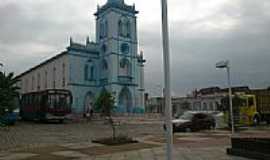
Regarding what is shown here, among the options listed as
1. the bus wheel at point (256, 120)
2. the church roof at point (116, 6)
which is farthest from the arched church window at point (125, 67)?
the bus wheel at point (256, 120)

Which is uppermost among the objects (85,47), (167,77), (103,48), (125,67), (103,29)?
(103,29)

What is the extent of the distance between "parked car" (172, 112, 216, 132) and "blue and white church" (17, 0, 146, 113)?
26.1 m

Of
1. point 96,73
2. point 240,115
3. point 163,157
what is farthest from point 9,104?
point 96,73

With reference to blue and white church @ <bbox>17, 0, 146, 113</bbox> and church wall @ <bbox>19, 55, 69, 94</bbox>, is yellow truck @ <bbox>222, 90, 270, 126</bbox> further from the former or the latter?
church wall @ <bbox>19, 55, 69, 94</bbox>

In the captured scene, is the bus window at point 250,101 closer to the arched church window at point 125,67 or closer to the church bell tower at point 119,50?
the church bell tower at point 119,50

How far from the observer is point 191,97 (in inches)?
3627

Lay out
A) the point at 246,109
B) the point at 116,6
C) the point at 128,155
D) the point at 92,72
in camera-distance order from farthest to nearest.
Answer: the point at 92,72
the point at 116,6
the point at 246,109
the point at 128,155

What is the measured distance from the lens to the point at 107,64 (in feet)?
175

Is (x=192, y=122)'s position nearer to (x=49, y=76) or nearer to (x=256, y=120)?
(x=256, y=120)

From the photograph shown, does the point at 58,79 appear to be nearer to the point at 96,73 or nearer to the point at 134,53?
the point at 96,73

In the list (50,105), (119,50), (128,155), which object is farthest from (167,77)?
(119,50)

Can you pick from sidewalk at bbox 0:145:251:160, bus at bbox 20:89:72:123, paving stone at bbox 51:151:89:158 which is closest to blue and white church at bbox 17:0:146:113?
bus at bbox 20:89:72:123

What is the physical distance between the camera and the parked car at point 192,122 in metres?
24.1

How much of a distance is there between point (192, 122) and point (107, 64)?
30603 millimetres
